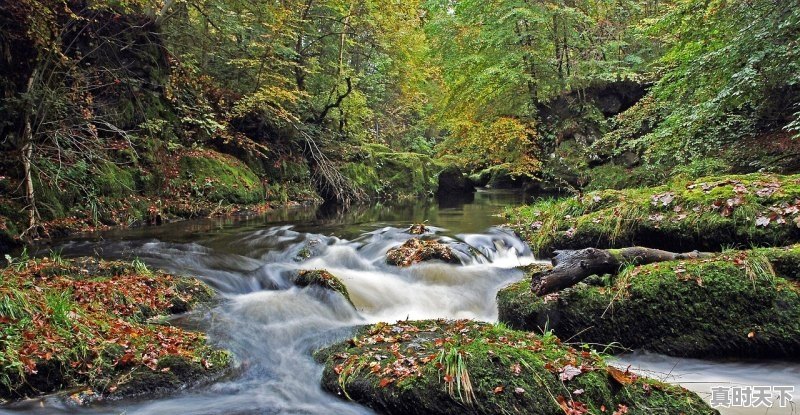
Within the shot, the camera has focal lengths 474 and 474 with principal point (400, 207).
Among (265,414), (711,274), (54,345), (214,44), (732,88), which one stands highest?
(214,44)

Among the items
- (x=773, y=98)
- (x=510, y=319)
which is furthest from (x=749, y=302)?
(x=773, y=98)

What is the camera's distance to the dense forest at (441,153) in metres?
3.91

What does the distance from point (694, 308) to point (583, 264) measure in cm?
105

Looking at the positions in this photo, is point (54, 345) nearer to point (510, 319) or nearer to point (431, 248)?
point (510, 319)

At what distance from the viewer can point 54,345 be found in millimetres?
3805

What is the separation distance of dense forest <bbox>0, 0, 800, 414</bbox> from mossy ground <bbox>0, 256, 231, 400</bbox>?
0.8 inches

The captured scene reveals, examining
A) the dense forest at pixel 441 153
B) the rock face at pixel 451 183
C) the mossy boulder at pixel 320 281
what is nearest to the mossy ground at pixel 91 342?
the dense forest at pixel 441 153

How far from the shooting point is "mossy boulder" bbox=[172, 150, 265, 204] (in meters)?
13.2

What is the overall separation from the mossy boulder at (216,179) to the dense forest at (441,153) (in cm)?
7

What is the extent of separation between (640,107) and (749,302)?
9026 millimetres

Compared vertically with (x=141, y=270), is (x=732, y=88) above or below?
above

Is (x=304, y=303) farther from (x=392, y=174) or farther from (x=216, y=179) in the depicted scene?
(x=392, y=174)

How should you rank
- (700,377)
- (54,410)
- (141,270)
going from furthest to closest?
(141,270) → (700,377) → (54,410)

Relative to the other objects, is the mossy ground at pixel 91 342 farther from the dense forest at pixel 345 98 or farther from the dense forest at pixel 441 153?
the dense forest at pixel 345 98
